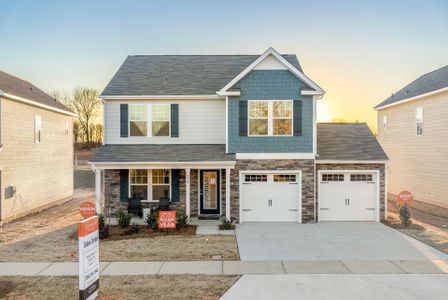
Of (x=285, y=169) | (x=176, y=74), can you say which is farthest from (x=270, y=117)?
(x=176, y=74)

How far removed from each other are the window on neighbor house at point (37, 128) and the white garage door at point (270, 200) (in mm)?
10833

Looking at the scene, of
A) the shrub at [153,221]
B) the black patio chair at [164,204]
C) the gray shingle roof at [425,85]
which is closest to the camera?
the shrub at [153,221]

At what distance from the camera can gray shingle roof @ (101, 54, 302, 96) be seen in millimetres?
17109

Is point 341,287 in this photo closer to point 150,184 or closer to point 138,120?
point 150,184

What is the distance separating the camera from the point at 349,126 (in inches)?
734

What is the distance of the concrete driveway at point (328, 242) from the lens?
35.2ft

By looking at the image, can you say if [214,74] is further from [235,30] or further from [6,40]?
[6,40]

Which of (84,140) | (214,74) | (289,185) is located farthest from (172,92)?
(84,140)

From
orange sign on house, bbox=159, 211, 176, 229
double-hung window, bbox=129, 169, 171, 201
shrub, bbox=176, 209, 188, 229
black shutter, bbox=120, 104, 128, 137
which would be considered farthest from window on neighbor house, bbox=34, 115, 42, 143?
shrub, bbox=176, 209, 188, 229

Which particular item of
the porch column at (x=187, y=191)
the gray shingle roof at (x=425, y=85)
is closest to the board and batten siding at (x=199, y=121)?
the porch column at (x=187, y=191)

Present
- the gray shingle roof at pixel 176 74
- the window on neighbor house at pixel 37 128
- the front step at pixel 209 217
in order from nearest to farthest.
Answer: the front step at pixel 209 217, the gray shingle roof at pixel 176 74, the window on neighbor house at pixel 37 128

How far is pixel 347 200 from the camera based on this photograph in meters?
16.1

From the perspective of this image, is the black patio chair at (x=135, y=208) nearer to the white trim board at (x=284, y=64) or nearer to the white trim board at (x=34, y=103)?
the white trim board at (x=284, y=64)

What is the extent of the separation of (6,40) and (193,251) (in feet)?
67.4
